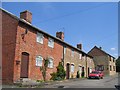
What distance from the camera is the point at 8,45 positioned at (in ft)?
78.2

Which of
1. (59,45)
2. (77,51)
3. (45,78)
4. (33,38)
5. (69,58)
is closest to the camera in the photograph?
(33,38)

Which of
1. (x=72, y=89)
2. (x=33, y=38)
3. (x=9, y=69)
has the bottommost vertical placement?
(x=72, y=89)

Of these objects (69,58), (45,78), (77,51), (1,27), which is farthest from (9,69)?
(77,51)

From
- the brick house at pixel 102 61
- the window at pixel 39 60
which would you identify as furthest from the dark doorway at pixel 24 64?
the brick house at pixel 102 61

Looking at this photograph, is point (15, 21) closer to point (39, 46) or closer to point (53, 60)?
point (39, 46)

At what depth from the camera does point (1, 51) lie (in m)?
23.9

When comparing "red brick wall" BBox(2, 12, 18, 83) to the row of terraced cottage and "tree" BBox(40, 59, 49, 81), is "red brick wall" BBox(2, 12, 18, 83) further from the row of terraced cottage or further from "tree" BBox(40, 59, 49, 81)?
"tree" BBox(40, 59, 49, 81)

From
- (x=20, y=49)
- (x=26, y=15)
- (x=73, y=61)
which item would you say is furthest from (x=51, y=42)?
(x=73, y=61)

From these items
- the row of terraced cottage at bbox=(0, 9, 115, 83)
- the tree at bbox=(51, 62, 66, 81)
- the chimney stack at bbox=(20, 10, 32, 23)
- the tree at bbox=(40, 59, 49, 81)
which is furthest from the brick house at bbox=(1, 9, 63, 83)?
the tree at bbox=(51, 62, 66, 81)

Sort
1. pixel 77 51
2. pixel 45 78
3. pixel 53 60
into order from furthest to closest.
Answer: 1. pixel 77 51
2. pixel 53 60
3. pixel 45 78

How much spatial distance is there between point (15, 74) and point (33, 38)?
17.6ft

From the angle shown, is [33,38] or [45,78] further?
[45,78]

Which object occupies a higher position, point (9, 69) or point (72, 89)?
point (9, 69)

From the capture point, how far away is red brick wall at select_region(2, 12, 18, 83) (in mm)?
23156
